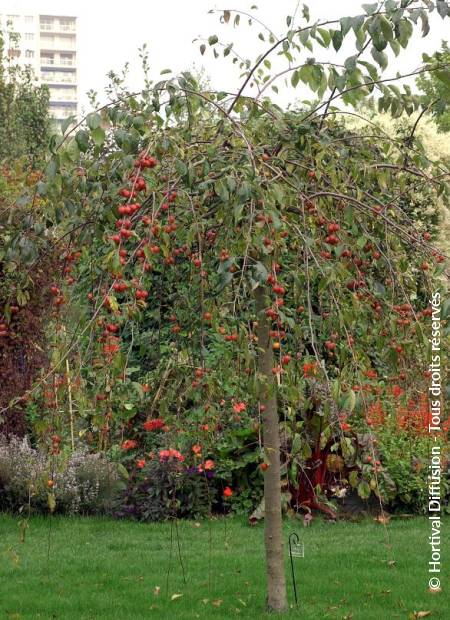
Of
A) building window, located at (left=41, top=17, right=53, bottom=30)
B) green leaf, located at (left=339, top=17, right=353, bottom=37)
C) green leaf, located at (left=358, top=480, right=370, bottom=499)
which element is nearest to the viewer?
green leaf, located at (left=339, top=17, right=353, bottom=37)

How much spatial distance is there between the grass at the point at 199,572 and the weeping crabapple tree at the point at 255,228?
46 cm

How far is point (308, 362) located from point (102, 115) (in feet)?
4.02

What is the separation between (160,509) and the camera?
6.67 m

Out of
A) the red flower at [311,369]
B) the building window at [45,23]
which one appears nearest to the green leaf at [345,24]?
the red flower at [311,369]

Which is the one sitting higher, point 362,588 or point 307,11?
point 307,11

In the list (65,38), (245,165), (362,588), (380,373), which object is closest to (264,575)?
(362,588)

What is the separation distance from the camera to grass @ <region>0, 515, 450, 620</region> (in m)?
4.46

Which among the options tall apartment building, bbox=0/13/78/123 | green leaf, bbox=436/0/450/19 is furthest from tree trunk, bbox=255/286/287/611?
tall apartment building, bbox=0/13/78/123

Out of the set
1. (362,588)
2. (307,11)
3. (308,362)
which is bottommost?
(362,588)

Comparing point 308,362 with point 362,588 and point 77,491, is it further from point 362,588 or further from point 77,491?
point 77,491

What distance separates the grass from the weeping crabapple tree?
1.52ft

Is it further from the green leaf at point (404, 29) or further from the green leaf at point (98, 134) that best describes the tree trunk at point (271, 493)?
the green leaf at point (404, 29)

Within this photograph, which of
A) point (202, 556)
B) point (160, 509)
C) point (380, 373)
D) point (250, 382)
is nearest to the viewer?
point (250, 382)

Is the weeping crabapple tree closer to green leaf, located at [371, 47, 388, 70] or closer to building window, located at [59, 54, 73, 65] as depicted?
green leaf, located at [371, 47, 388, 70]
